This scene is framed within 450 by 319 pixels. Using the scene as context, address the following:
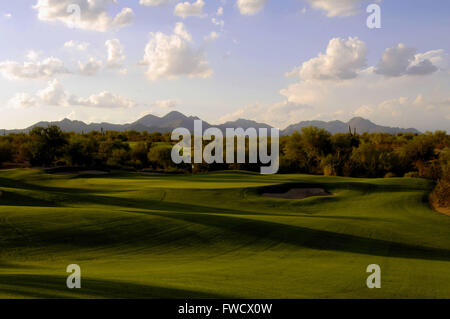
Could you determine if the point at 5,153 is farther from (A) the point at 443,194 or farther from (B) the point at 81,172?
(A) the point at 443,194

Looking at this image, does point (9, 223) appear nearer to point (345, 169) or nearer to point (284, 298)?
point (284, 298)

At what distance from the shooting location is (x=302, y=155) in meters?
66.7

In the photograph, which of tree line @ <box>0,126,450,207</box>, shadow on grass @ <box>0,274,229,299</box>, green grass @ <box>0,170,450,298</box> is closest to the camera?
shadow on grass @ <box>0,274,229,299</box>

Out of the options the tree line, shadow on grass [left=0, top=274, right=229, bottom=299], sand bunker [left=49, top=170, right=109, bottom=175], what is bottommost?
shadow on grass [left=0, top=274, right=229, bottom=299]

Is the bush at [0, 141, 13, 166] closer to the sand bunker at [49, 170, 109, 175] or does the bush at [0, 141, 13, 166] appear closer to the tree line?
the tree line

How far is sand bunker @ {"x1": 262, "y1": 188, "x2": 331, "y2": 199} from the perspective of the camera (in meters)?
34.3

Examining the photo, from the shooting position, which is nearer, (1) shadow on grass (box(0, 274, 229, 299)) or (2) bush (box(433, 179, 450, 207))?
(1) shadow on grass (box(0, 274, 229, 299))

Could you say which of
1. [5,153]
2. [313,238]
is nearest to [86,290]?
[313,238]

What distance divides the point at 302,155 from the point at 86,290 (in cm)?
6004

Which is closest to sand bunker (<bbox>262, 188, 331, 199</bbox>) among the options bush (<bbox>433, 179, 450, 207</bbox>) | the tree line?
bush (<bbox>433, 179, 450, 207</bbox>)

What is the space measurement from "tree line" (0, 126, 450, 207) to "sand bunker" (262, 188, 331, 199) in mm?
21913

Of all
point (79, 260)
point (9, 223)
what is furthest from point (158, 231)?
point (9, 223)

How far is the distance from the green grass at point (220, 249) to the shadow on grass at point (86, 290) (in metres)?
0.03

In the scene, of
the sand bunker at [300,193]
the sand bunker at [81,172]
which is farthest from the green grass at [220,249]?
the sand bunker at [81,172]
